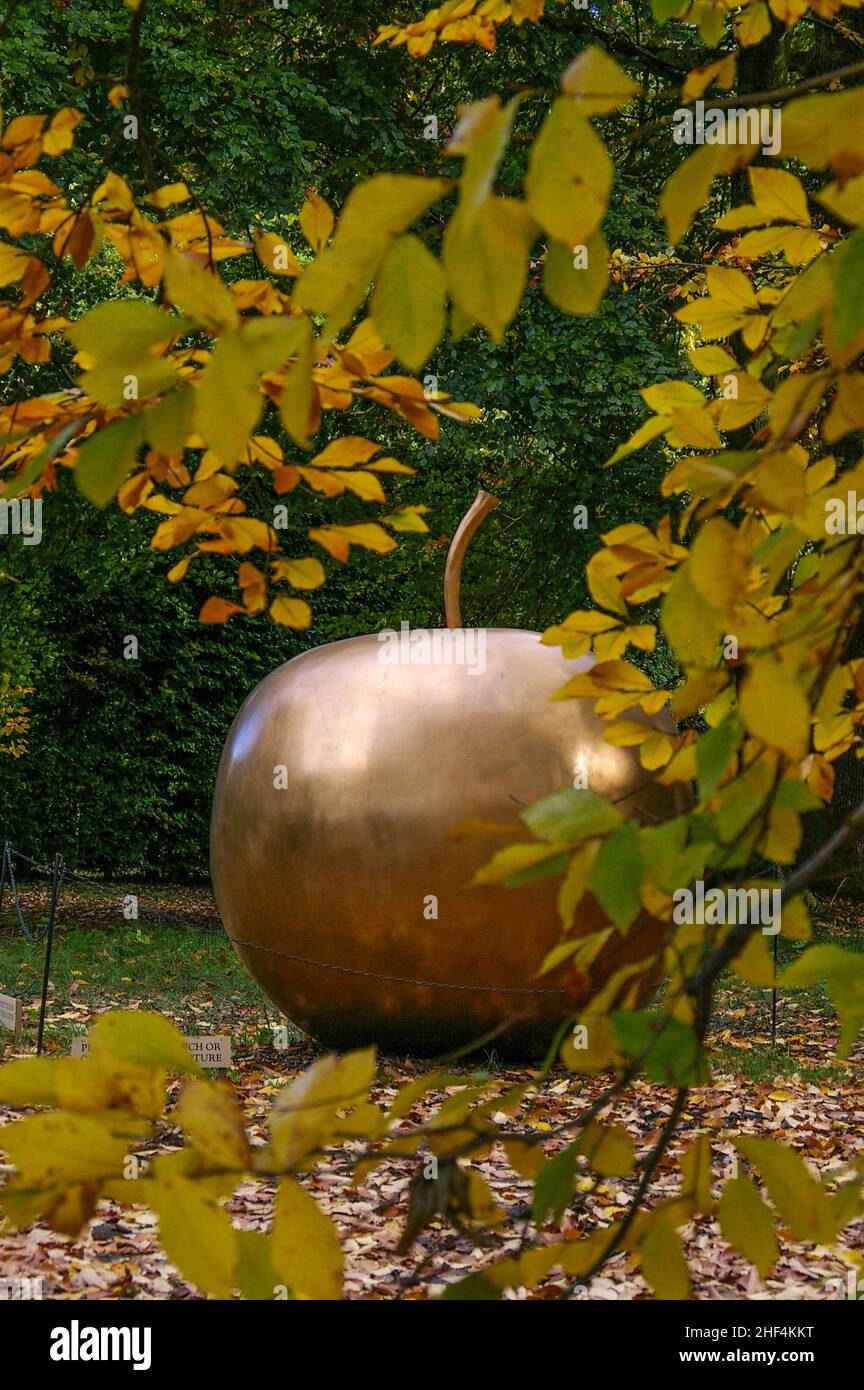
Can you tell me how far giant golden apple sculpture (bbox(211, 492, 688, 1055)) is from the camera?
4852 millimetres

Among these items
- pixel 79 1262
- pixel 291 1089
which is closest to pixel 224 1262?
pixel 291 1089

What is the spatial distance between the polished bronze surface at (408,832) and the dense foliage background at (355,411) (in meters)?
3.53

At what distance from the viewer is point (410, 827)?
191 inches

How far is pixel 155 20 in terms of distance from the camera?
27.7 ft

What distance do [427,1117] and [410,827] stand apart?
107 cm

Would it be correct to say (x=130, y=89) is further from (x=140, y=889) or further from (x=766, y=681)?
(x=140, y=889)

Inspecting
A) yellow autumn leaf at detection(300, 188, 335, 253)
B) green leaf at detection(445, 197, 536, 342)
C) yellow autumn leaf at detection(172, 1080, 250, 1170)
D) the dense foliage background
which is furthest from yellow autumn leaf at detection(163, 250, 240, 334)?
the dense foliage background

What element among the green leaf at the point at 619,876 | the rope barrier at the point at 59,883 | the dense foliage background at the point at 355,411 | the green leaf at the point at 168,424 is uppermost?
the dense foliage background at the point at 355,411

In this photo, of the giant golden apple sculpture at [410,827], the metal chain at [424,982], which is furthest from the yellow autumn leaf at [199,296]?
the metal chain at [424,982]

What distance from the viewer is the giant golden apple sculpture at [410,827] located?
15.9 feet

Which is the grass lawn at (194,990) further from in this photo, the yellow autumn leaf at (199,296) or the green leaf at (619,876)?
the yellow autumn leaf at (199,296)

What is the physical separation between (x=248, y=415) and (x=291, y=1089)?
0.41m
